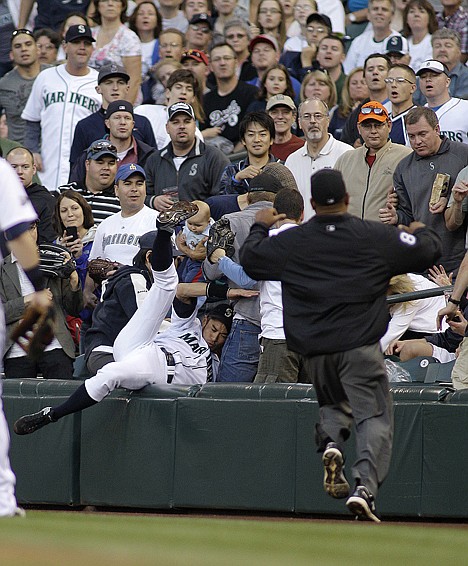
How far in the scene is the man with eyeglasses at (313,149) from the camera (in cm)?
1153

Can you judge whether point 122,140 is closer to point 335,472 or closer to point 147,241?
point 147,241

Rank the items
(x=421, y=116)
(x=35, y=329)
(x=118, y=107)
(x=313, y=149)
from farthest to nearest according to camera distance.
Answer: (x=118, y=107) < (x=313, y=149) < (x=421, y=116) < (x=35, y=329)

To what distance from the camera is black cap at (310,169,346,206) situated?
24.2 ft

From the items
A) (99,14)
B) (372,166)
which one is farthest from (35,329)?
(99,14)

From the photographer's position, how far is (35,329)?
6977 millimetres

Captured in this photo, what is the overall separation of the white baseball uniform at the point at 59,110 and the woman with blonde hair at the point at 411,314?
17.4 feet

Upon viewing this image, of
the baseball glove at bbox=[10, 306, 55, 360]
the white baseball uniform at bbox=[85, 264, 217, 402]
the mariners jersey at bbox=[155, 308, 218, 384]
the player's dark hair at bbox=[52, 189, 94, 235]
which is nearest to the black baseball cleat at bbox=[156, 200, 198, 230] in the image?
the white baseball uniform at bbox=[85, 264, 217, 402]

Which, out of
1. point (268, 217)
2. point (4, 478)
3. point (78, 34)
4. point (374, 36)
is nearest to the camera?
point (4, 478)

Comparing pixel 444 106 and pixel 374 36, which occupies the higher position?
pixel 374 36

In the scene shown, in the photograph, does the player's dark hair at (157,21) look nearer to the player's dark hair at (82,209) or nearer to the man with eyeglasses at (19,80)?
the man with eyeglasses at (19,80)

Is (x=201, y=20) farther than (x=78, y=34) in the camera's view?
Yes

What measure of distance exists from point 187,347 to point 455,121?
12.2ft

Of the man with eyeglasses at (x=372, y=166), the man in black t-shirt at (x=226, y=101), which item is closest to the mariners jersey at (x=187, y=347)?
the man with eyeglasses at (x=372, y=166)

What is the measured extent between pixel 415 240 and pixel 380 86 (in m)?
5.47
